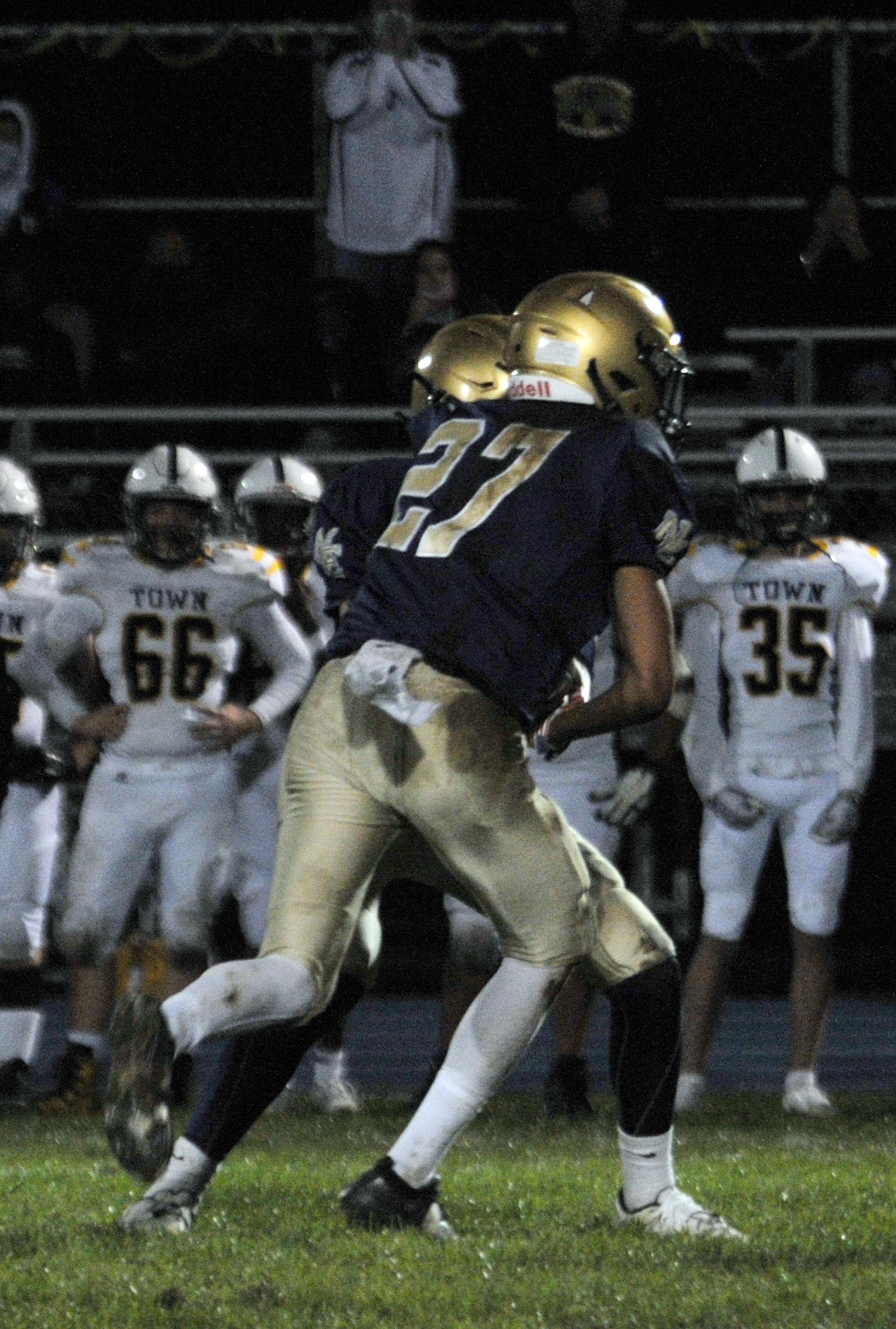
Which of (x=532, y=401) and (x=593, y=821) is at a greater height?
(x=532, y=401)

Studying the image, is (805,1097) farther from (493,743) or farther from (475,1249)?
(493,743)

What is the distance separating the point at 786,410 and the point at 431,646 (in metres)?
5.16

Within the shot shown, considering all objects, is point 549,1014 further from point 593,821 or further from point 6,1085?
point 6,1085

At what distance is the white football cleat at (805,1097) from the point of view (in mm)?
6219

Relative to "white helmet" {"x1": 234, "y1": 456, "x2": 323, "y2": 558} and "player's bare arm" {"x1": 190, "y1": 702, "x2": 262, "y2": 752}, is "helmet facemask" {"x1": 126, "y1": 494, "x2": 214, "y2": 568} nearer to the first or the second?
"player's bare arm" {"x1": 190, "y1": 702, "x2": 262, "y2": 752}

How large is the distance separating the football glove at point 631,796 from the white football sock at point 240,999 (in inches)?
88.8

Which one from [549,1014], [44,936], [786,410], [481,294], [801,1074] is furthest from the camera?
[481,294]

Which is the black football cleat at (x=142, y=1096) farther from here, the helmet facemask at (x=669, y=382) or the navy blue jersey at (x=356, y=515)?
the helmet facemask at (x=669, y=382)

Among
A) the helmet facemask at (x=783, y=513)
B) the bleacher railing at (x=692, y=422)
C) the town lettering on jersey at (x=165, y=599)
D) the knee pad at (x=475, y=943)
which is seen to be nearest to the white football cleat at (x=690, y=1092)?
the knee pad at (x=475, y=943)

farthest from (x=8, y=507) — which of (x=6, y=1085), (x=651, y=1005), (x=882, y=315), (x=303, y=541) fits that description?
(x=882, y=315)

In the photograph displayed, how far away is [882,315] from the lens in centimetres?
991

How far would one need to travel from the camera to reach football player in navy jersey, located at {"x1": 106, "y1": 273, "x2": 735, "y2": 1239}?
3.88 m

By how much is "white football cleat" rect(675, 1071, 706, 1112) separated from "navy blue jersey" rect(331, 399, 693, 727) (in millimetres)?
2562

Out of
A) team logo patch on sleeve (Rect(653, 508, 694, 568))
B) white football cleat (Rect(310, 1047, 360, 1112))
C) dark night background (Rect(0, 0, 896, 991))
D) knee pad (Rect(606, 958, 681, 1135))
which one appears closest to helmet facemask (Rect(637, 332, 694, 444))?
team logo patch on sleeve (Rect(653, 508, 694, 568))
